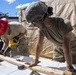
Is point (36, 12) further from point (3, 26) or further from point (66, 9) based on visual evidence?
point (66, 9)

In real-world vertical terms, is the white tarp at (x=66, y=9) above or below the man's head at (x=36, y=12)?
above

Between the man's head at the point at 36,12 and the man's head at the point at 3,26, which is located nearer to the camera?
the man's head at the point at 36,12

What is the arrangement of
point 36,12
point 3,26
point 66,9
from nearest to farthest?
point 36,12
point 3,26
point 66,9

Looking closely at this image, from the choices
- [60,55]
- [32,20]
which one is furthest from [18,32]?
[32,20]

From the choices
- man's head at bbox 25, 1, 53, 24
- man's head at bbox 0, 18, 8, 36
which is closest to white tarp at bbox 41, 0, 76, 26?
man's head at bbox 0, 18, 8, 36

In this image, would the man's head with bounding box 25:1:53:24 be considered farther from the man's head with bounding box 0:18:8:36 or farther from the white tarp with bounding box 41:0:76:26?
the white tarp with bounding box 41:0:76:26

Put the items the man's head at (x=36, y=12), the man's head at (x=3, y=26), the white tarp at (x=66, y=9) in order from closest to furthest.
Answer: the man's head at (x=36, y=12) → the man's head at (x=3, y=26) → the white tarp at (x=66, y=9)

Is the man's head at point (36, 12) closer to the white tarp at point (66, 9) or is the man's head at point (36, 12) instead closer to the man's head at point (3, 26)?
the man's head at point (3, 26)

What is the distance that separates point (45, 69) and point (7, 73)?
517 millimetres

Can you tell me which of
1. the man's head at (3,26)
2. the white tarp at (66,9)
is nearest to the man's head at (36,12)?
the man's head at (3,26)

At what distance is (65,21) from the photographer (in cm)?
185

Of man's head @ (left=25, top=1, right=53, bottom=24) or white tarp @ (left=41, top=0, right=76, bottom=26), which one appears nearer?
man's head @ (left=25, top=1, right=53, bottom=24)

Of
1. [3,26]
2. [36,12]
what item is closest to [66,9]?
[3,26]

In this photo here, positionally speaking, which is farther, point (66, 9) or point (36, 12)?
point (66, 9)
